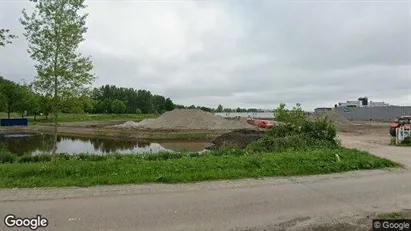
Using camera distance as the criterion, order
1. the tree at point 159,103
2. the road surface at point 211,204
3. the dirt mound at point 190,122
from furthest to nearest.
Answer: the tree at point 159,103 → the dirt mound at point 190,122 → the road surface at point 211,204

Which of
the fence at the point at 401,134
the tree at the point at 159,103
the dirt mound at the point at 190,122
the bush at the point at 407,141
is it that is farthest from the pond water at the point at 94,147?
the tree at the point at 159,103

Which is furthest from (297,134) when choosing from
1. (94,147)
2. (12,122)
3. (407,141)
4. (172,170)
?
(12,122)

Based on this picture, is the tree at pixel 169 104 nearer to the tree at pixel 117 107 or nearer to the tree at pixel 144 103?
the tree at pixel 144 103

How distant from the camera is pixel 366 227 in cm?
537

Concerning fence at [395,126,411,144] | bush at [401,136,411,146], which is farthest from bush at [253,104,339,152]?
bush at [401,136,411,146]

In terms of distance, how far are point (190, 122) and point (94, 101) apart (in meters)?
40.6

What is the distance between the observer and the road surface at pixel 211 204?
17.8 feet

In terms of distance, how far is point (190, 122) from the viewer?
2034 inches

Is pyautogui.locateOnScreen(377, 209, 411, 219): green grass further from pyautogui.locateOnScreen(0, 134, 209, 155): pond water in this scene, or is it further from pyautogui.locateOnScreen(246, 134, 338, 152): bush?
pyautogui.locateOnScreen(0, 134, 209, 155): pond water

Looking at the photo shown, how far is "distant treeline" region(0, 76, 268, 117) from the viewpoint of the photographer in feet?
34.2

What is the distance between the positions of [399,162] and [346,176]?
4.15 meters

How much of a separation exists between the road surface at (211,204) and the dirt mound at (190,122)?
39.7m

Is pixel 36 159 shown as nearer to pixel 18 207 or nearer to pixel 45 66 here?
pixel 45 66

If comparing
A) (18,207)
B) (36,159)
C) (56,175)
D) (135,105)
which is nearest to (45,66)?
(56,175)
